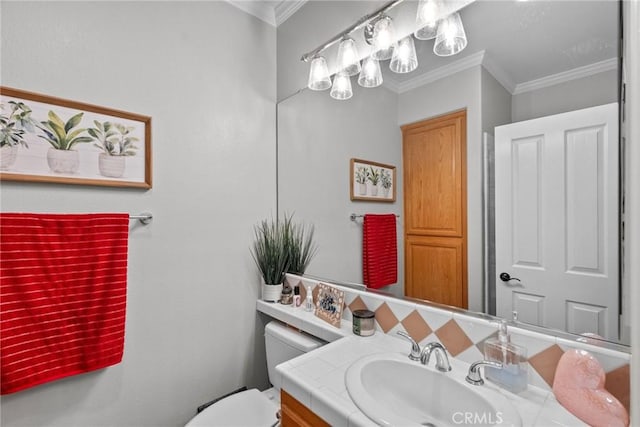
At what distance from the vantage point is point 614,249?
Result: 2.58ft

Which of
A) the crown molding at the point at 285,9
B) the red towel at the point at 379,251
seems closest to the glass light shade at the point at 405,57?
the red towel at the point at 379,251

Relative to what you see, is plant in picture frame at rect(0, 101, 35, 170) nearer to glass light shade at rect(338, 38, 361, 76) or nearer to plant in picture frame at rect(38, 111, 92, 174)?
→ plant in picture frame at rect(38, 111, 92, 174)

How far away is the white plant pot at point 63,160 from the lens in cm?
116

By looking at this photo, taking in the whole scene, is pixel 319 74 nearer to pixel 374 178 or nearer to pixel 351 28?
pixel 351 28

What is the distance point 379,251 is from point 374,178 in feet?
1.06

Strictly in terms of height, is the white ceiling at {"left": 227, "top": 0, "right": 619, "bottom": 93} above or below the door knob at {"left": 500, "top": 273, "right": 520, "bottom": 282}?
above

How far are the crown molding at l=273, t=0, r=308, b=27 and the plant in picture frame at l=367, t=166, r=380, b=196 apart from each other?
1019 mm

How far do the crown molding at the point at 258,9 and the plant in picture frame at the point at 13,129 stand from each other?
3.56ft

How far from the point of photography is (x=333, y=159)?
162 cm

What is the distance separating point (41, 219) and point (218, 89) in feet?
3.14

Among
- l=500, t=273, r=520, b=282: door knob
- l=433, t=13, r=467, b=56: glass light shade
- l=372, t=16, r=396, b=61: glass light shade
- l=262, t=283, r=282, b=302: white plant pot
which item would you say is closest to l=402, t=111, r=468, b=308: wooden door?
l=500, t=273, r=520, b=282: door knob

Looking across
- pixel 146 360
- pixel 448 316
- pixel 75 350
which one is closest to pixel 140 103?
pixel 75 350

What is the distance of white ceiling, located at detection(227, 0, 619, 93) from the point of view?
0.83 meters

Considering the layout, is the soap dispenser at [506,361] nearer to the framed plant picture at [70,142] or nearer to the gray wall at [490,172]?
the gray wall at [490,172]
